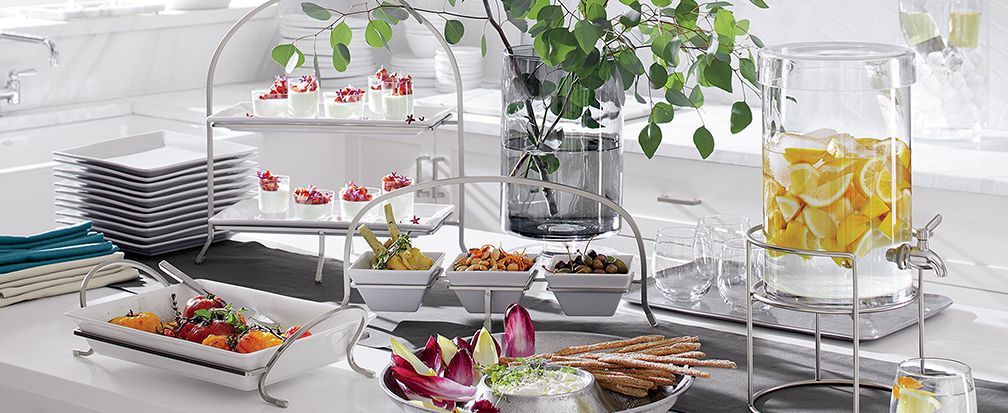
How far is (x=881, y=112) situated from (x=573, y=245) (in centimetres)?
90

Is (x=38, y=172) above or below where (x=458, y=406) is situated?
above

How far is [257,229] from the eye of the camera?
6.80 ft

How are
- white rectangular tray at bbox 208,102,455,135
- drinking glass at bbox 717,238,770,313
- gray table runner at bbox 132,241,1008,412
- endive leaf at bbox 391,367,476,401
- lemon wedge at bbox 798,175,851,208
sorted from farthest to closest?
white rectangular tray at bbox 208,102,455,135 → drinking glass at bbox 717,238,770,313 → gray table runner at bbox 132,241,1008,412 → endive leaf at bbox 391,367,476,401 → lemon wedge at bbox 798,175,851,208

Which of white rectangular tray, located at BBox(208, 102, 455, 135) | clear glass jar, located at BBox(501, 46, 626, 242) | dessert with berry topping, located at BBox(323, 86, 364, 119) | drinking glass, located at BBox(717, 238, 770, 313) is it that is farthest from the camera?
dessert with berry topping, located at BBox(323, 86, 364, 119)

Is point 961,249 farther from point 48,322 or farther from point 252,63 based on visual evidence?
point 252,63

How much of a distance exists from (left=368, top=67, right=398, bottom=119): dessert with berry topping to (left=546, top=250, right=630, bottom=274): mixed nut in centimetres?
56

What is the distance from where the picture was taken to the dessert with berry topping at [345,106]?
2.21 m

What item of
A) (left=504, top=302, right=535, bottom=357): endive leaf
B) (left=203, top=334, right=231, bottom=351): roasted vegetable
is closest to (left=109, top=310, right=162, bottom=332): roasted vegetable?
(left=203, top=334, right=231, bottom=351): roasted vegetable

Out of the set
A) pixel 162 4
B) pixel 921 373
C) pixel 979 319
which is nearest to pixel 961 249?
pixel 979 319

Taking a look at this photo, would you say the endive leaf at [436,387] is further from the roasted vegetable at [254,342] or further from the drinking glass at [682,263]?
the drinking glass at [682,263]

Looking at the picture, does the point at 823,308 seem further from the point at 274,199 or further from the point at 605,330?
the point at 274,199

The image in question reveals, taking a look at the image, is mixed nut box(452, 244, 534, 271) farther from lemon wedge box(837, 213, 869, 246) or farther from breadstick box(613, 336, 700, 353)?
lemon wedge box(837, 213, 869, 246)

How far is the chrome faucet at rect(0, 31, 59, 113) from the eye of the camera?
3.60 metres

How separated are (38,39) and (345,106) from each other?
1.75 m
